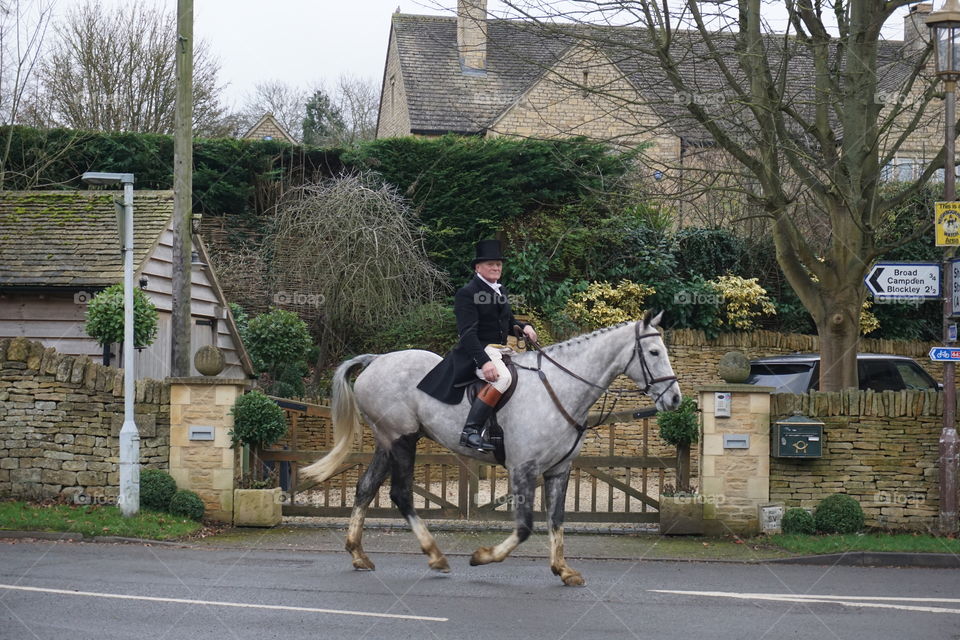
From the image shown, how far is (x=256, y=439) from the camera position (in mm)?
13445

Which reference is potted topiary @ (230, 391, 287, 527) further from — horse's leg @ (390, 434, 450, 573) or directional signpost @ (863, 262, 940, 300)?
directional signpost @ (863, 262, 940, 300)

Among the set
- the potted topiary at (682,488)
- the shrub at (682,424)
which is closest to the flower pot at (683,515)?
the potted topiary at (682,488)

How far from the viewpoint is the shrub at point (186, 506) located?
13055 mm

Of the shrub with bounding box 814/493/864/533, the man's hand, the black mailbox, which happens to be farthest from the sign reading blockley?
the man's hand

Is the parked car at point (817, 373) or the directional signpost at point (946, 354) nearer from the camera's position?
the directional signpost at point (946, 354)

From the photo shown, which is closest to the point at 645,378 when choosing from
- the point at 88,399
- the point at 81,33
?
the point at 88,399

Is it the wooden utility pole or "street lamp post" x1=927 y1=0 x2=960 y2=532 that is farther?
the wooden utility pole

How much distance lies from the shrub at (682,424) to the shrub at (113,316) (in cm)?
762

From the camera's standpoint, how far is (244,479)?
1366cm

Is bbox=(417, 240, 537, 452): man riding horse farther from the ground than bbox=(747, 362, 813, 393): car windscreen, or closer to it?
farther from the ground

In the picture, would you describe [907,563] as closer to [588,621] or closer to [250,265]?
[588,621]

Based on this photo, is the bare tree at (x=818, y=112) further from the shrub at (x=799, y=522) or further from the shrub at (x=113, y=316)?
the shrub at (x=113, y=316)

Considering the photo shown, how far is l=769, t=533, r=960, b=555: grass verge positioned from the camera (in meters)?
11.8

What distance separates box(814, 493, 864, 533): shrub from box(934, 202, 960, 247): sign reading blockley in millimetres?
3266
